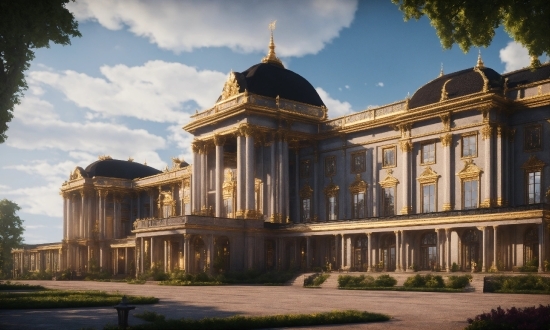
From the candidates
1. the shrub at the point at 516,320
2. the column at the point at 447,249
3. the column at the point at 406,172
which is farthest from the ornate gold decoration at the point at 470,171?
the shrub at the point at 516,320

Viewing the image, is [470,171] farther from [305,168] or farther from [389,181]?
[305,168]

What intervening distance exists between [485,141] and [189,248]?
2577cm

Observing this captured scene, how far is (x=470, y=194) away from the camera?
51.4 m

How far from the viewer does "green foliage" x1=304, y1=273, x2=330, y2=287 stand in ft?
Result: 158

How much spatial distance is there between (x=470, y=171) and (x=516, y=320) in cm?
3530

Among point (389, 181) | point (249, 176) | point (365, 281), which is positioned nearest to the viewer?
point (365, 281)

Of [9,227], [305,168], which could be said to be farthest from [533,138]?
[9,227]

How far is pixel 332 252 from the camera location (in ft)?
193

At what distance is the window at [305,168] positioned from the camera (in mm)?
66219

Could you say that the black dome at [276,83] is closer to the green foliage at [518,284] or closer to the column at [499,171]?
the column at [499,171]

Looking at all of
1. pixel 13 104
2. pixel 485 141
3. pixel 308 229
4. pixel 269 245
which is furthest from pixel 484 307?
pixel 269 245

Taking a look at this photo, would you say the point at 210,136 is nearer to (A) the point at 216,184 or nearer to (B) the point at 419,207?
(A) the point at 216,184

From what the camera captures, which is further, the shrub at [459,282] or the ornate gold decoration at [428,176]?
the ornate gold decoration at [428,176]

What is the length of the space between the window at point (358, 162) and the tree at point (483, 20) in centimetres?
3432
